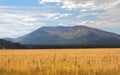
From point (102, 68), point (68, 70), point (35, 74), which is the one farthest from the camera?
point (102, 68)

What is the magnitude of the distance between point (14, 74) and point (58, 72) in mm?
1799

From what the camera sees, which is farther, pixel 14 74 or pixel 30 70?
pixel 30 70

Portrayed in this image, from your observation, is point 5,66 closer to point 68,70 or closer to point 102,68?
point 68,70

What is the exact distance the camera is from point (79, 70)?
15523 mm

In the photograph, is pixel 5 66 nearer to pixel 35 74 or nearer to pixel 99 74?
pixel 35 74

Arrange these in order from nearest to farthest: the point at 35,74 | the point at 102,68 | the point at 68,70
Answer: the point at 35,74, the point at 68,70, the point at 102,68

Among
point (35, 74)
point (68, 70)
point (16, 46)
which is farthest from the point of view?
point (16, 46)

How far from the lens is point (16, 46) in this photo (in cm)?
13125

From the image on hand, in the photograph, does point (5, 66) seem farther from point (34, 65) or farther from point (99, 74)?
point (99, 74)

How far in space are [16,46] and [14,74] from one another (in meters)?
118

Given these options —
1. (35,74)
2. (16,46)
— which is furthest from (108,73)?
(16,46)

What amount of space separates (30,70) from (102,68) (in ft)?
11.2

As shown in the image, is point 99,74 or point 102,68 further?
point 102,68

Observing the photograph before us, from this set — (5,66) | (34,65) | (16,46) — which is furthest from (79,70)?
(16,46)
